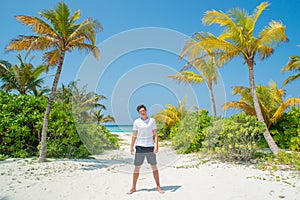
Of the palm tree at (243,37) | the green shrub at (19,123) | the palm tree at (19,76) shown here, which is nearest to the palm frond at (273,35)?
the palm tree at (243,37)

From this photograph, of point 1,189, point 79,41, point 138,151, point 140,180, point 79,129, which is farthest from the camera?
point 79,129

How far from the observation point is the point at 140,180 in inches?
249

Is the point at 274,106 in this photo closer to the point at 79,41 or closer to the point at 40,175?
the point at 79,41

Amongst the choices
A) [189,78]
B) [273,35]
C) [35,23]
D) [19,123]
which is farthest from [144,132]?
[189,78]

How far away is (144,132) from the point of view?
4.98 m

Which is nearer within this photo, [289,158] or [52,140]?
[289,158]

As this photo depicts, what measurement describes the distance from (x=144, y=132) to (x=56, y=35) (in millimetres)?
5798

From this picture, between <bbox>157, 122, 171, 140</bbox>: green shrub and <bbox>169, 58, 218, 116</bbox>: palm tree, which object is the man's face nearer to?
<bbox>169, 58, 218, 116</bbox>: palm tree

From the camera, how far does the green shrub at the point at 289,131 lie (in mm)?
10805

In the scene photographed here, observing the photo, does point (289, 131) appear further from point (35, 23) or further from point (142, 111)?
point (35, 23)

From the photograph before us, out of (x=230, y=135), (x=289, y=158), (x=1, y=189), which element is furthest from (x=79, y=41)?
(x=289, y=158)

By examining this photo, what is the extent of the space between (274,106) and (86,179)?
11115 millimetres

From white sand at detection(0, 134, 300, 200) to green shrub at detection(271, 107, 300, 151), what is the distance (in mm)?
5038

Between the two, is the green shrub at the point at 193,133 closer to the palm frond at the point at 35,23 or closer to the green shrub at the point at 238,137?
the green shrub at the point at 238,137
